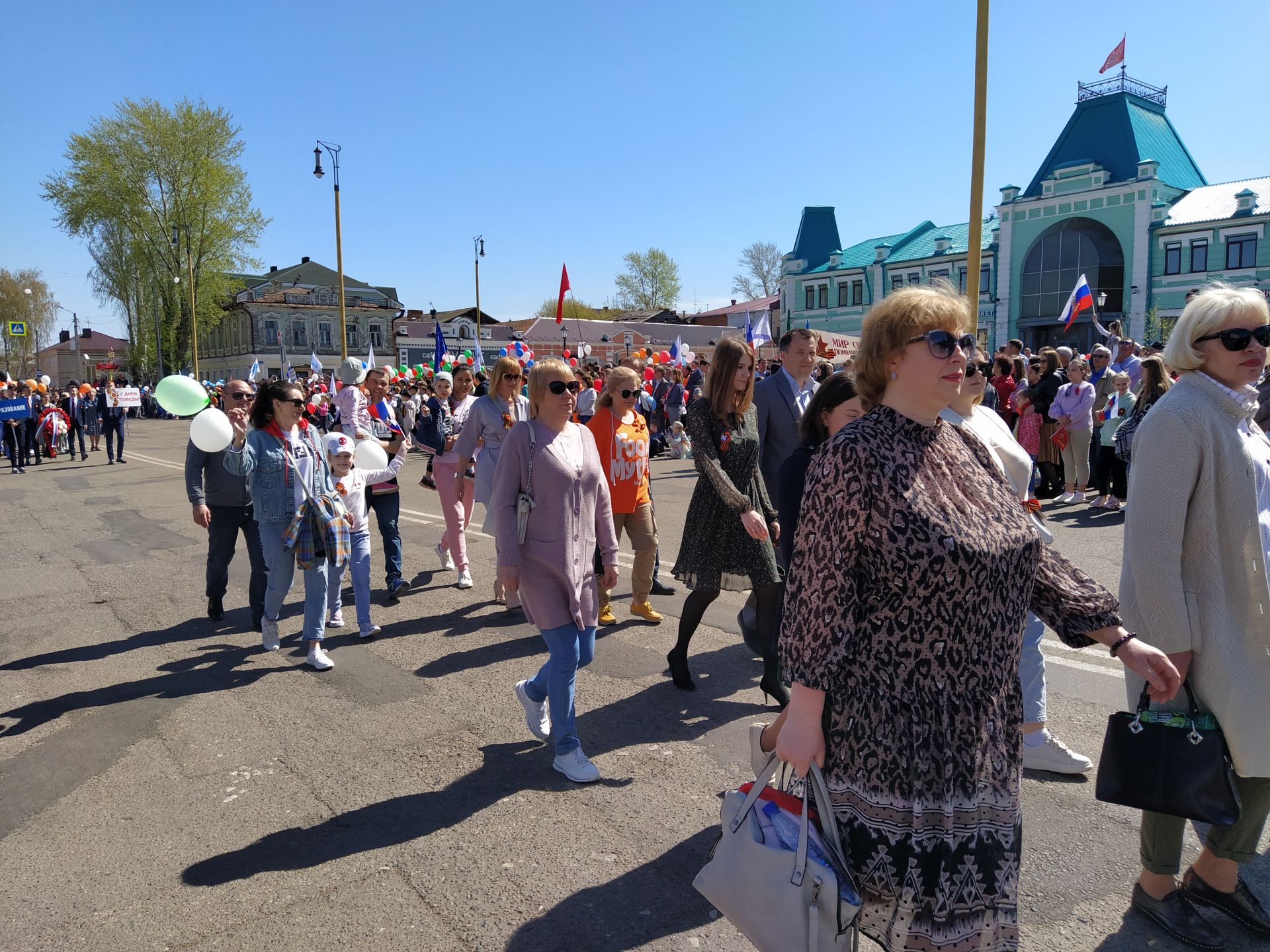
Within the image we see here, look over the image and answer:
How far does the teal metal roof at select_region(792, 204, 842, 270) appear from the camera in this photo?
5991 cm

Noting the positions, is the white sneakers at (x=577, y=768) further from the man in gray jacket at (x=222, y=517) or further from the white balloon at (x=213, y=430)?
the white balloon at (x=213, y=430)

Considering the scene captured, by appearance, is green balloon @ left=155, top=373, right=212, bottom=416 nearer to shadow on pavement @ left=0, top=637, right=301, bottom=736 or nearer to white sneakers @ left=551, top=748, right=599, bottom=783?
shadow on pavement @ left=0, top=637, right=301, bottom=736

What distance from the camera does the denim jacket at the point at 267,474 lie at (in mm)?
5441

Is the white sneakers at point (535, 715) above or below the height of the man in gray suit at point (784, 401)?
below

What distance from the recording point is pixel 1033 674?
3.69 meters

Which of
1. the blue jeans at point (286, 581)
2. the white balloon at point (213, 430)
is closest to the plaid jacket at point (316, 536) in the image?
the blue jeans at point (286, 581)

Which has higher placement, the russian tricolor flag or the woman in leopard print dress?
the russian tricolor flag

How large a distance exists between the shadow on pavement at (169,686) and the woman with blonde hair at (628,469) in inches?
95.0

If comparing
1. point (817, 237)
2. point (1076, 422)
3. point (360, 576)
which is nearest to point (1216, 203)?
point (817, 237)

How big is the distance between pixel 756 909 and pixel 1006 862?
599 mm

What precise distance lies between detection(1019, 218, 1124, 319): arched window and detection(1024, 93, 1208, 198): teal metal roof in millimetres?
2625

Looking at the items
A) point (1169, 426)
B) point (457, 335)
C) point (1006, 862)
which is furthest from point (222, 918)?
point (457, 335)

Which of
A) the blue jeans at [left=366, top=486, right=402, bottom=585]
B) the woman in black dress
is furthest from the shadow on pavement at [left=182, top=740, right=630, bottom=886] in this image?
the blue jeans at [left=366, top=486, right=402, bottom=585]

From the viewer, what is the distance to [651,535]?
627 cm
